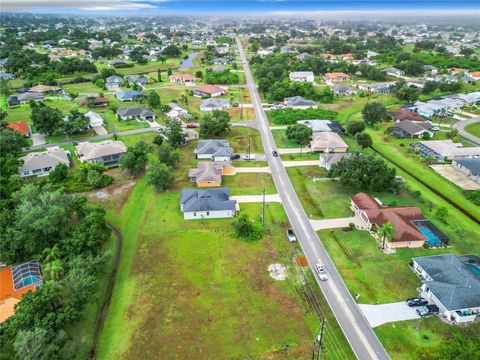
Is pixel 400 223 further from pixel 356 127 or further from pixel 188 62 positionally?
pixel 188 62

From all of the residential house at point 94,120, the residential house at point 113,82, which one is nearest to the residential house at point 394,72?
the residential house at point 113,82

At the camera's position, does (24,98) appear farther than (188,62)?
No

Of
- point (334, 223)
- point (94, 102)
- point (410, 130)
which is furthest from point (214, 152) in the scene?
point (94, 102)

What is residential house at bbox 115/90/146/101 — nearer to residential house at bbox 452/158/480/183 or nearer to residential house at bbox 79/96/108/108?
residential house at bbox 79/96/108/108

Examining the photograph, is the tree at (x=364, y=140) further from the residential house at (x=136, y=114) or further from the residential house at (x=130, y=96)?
the residential house at (x=130, y=96)

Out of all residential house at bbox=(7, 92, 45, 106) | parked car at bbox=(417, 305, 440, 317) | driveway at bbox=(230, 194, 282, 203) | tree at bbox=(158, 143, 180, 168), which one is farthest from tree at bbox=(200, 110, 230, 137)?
residential house at bbox=(7, 92, 45, 106)

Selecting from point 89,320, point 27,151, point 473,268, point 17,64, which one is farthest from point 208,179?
point 17,64

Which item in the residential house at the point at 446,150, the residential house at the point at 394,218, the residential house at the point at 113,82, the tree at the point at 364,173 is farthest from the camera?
the residential house at the point at 113,82
